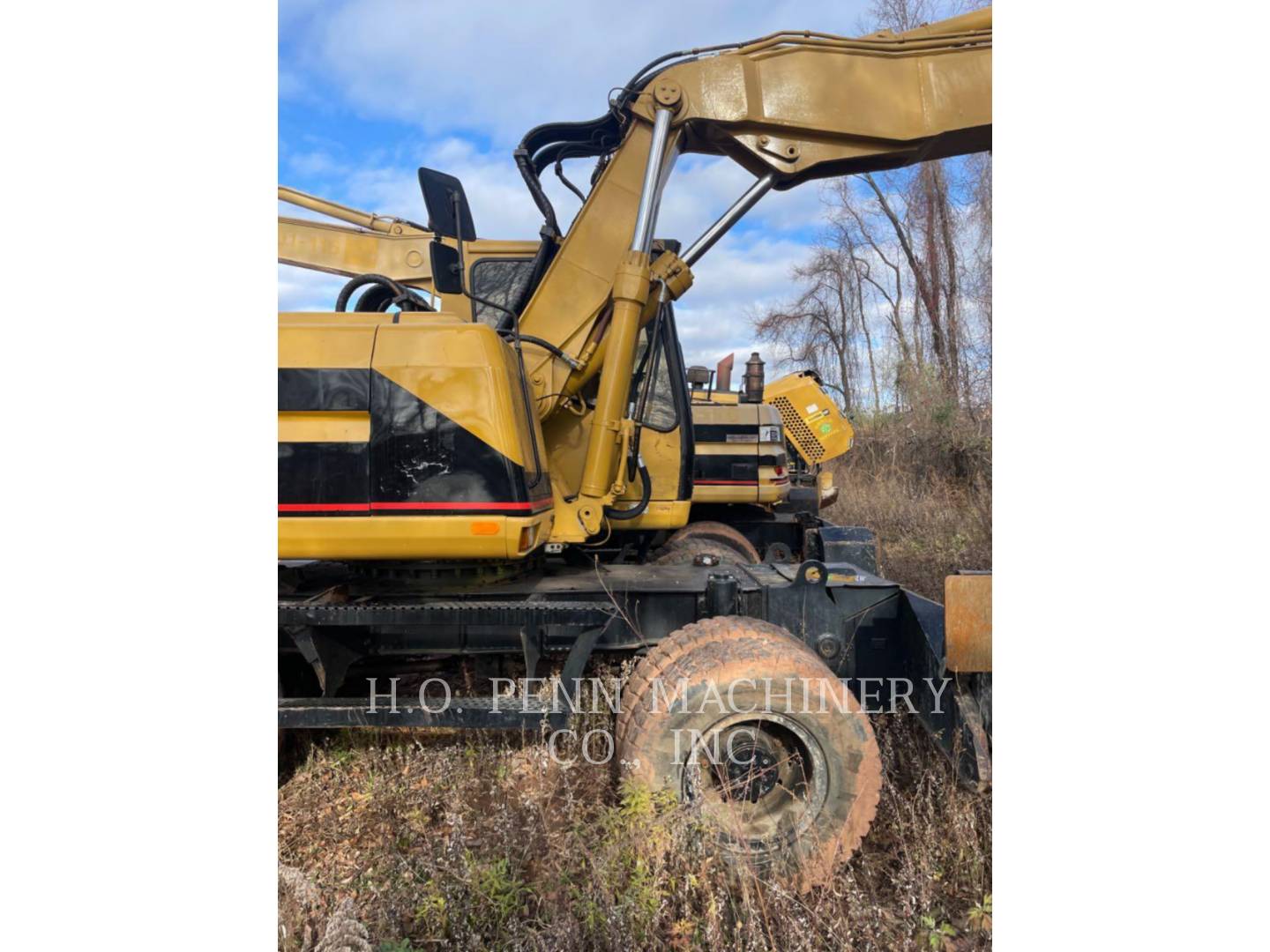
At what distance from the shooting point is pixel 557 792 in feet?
10.0

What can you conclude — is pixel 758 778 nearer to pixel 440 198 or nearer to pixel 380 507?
pixel 380 507

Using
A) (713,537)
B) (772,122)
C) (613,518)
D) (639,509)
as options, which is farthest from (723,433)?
(772,122)

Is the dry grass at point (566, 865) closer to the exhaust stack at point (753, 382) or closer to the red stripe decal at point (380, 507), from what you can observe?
the red stripe decal at point (380, 507)

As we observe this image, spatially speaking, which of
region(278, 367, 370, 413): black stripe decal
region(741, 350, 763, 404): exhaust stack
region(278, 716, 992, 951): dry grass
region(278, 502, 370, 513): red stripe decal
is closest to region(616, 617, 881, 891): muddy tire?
region(278, 716, 992, 951): dry grass

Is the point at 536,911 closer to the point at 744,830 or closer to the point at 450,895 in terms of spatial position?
the point at 450,895

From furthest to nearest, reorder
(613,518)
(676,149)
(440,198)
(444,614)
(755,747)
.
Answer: (613,518), (440,198), (676,149), (444,614), (755,747)

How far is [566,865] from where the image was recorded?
2.52 meters

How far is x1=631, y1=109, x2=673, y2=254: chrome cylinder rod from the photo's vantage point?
3.53 m

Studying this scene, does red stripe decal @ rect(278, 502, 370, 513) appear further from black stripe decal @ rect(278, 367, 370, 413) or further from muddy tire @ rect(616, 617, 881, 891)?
muddy tire @ rect(616, 617, 881, 891)

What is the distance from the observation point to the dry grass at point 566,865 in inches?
90.1

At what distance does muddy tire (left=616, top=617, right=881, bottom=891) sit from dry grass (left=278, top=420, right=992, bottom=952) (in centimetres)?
14

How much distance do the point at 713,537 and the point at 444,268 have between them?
3.94m

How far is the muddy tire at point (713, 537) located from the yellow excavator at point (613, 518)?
Result: 1.99m

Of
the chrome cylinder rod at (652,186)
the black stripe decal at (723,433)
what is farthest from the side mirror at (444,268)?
the black stripe decal at (723,433)
